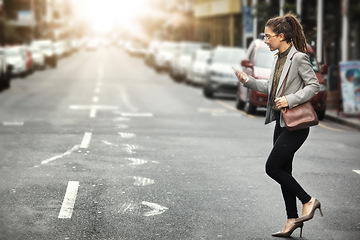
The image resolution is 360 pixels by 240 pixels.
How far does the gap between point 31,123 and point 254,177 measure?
297 inches

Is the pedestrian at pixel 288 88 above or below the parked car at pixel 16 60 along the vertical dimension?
above

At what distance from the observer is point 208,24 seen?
2618 inches

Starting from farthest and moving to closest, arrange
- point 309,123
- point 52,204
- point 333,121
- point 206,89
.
Result: point 206,89
point 333,121
point 52,204
point 309,123

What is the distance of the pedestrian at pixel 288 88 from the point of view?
6238 mm

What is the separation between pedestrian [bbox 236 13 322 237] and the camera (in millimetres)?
6238

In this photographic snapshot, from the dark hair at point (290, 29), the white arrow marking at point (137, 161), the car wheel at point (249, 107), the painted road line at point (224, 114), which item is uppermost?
the dark hair at point (290, 29)

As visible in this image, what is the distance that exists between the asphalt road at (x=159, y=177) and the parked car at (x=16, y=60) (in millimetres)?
20032

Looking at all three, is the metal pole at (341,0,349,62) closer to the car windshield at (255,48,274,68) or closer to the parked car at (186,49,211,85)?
the parked car at (186,49,211,85)

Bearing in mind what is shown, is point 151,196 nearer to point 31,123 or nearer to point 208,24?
point 31,123

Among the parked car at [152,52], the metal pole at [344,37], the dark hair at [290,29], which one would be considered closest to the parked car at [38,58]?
the parked car at [152,52]

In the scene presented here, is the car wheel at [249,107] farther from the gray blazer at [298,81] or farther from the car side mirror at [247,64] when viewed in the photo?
the gray blazer at [298,81]

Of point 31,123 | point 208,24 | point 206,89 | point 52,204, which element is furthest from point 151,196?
point 208,24

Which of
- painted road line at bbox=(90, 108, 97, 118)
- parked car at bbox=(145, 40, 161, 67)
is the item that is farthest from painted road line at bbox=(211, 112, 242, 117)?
parked car at bbox=(145, 40, 161, 67)

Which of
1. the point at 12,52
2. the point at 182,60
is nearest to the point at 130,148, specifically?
the point at 182,60
